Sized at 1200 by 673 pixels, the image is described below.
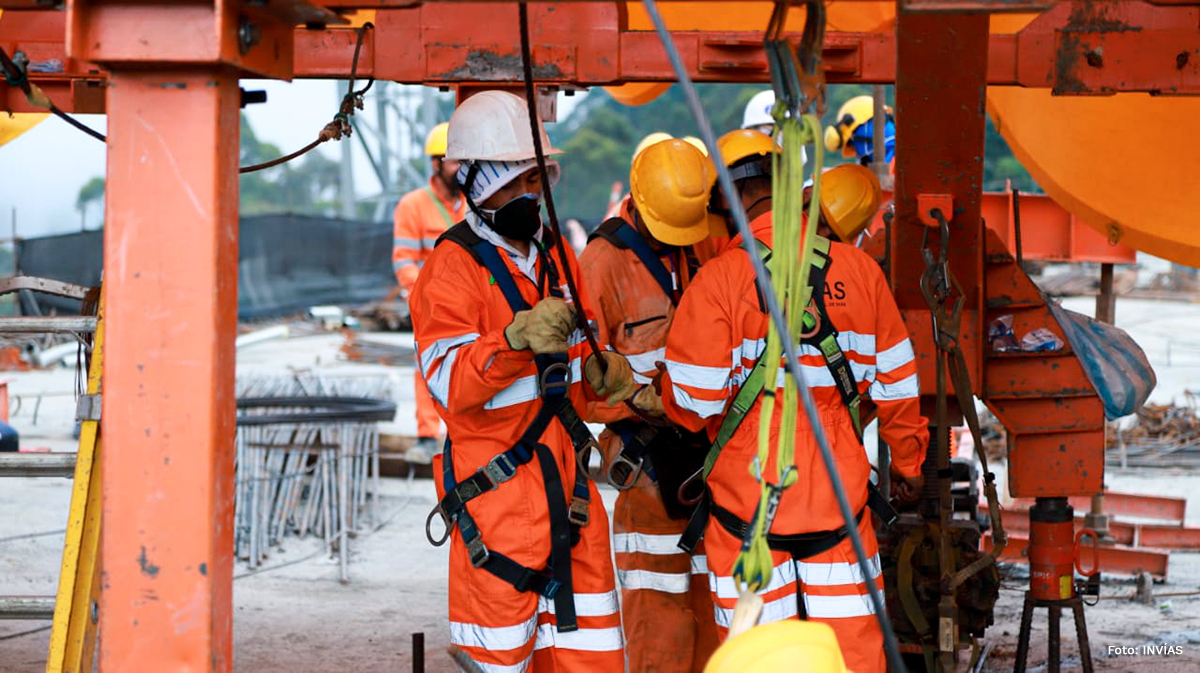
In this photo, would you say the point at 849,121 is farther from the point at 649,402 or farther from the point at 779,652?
the point at 779,652

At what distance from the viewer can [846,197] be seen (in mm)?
4980

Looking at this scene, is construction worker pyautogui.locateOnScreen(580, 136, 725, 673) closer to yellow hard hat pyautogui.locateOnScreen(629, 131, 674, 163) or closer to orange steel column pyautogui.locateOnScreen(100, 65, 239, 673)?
yellow hard hat pyautogui.locateOnScreen(629, 131, 674, 163)

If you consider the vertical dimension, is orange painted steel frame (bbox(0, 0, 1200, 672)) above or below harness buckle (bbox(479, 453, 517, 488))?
above

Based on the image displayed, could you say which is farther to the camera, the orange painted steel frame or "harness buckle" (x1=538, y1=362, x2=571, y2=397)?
"harness buckle" (x1=538, y1=362, x2=571, y2=397)

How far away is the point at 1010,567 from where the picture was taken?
23.0 ft

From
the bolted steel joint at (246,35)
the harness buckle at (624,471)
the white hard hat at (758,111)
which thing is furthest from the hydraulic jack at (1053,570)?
the white hard hat at (758,111)

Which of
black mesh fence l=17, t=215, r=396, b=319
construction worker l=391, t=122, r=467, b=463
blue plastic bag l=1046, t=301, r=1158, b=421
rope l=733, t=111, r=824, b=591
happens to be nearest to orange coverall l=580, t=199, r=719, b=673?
blue plastic bag l=1046, t=301, r=1158, b=421

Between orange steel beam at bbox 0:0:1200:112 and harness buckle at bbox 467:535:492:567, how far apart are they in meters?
1.62

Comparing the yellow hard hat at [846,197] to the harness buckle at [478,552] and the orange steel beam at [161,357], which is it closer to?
the harness buckle at [478,552]

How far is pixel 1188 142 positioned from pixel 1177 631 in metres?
2.18

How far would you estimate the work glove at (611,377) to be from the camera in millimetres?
3975

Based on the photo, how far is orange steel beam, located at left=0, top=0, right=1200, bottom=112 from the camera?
4285 millimetres

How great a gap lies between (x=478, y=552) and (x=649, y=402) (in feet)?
3.29

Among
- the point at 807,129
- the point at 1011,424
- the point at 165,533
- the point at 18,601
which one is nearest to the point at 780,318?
the point at 807,129
